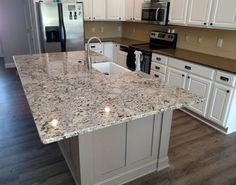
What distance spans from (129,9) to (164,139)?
12.3 feet

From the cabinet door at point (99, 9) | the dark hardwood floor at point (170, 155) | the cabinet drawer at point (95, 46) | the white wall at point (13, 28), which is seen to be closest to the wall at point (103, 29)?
the cabinet door at point (99, 9)

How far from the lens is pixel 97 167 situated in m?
1.81

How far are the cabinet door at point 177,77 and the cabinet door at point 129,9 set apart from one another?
6.62 feet

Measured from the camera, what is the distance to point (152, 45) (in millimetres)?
4512

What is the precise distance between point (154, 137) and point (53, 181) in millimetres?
1115

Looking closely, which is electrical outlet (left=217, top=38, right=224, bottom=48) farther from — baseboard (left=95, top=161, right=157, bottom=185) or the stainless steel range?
baseboard (left=95, top=161, right=157, bottom=185)

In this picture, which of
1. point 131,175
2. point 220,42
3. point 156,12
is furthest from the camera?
point 156,12

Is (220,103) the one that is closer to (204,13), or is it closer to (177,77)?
(177,77)

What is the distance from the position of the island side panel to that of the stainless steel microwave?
2.46 metres

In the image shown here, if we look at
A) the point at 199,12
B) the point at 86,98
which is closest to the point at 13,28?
the point at 199,12

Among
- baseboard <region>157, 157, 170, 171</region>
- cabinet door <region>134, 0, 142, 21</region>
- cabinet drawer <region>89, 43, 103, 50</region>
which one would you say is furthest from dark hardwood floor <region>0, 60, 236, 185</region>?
cabinet door <region>134, 0, 142, 21</region>

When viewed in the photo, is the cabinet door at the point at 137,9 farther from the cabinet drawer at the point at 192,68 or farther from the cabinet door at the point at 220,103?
the cabinet door at the point at 220,103

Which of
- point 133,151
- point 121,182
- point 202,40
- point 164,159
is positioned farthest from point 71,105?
point 202,40

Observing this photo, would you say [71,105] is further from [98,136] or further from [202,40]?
[202,40]
